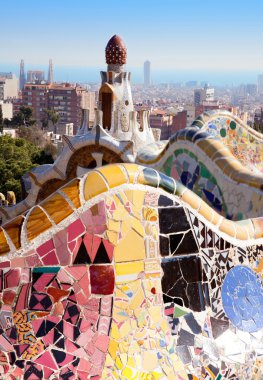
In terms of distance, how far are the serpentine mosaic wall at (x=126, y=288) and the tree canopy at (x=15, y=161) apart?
11916mm

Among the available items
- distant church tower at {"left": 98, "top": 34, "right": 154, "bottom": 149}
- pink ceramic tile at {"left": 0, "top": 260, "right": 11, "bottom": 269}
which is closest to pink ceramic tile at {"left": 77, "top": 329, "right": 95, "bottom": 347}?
pink ceramic tile at {"left": 0, "top": 260, "right": 11, "bottom": 269}

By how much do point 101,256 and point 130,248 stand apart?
16 cm

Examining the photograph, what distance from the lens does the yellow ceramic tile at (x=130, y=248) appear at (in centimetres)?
289

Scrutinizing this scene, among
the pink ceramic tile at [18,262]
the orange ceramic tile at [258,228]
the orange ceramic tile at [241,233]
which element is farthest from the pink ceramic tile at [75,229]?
the orange ceramic tile at [258,228]

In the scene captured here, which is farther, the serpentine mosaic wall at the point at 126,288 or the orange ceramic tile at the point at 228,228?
the orange ceramic tile at the point at 228,228

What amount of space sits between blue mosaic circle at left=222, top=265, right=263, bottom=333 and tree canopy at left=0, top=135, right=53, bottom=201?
1182 cm

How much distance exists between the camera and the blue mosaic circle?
3256 millimetres

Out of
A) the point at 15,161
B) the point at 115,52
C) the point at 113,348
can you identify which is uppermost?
the point at 115,52

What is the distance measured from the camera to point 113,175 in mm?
2883

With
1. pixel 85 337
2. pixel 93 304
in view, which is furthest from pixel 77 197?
pixel 85 337

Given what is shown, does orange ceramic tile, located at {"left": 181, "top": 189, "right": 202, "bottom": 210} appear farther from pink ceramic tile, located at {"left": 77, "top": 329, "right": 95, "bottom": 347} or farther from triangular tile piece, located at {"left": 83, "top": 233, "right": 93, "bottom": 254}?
pink ceramic tile, located at {"left": 77, "top": 329, "right": 95, "bottom": 347}

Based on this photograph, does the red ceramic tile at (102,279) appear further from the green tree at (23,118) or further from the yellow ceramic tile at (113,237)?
the green tree at (23,118)

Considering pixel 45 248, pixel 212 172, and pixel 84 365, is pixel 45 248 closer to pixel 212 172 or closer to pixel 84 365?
pixel 84 365

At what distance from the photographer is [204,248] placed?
321 cm
